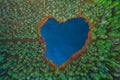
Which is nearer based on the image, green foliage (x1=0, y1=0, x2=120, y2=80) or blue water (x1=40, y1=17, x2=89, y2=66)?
green foliage (x1=0, y1=0, x2=120, y2=80)

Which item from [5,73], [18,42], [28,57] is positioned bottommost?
[5,73]

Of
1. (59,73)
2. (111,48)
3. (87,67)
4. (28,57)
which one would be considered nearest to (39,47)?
(28,57)

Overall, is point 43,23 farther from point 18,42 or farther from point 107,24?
point 107,24

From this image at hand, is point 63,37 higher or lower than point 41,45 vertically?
higher

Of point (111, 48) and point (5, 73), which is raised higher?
point (111, 48)

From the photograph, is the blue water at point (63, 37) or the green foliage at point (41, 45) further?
the blue water at point (63, 37)

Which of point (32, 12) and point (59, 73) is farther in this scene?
point (32, 12)
